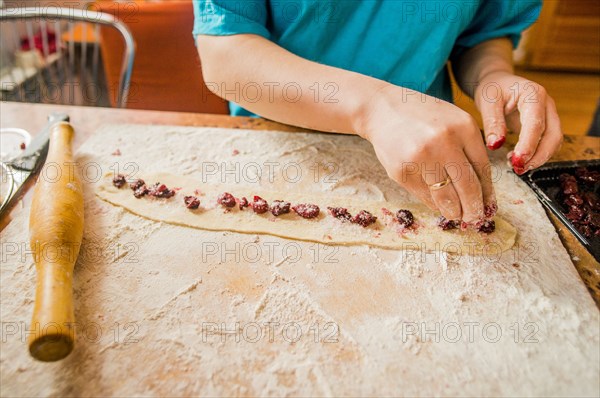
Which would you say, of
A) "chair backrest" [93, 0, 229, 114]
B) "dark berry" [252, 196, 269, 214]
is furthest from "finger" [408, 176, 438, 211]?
"chair backrest" [93, 0, 229, 114]

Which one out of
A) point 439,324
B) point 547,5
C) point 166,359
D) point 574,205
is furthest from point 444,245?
point 547,5

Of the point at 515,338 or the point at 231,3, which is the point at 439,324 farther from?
the point at 231,3

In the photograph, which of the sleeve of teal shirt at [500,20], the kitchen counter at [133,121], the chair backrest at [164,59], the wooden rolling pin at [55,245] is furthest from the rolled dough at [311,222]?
the chair backrest at [164,59]

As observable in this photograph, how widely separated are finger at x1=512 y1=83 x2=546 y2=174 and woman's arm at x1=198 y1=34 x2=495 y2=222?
15 centimetres

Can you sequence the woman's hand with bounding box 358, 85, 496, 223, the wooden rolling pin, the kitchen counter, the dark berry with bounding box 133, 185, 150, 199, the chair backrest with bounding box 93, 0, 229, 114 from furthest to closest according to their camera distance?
the chair backrest with bounding box 93, 0, 229, 114
the kitchen counter
the dark berry with bounding box 133, 185, 150, 199
the woman's hand with bounding box 358, 85, 496, 223
the wooden rolling pin

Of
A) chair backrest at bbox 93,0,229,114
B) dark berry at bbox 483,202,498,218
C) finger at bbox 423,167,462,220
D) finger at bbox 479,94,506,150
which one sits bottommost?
chair backrest at bbox 93,0,229,114

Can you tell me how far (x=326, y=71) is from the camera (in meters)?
1.02

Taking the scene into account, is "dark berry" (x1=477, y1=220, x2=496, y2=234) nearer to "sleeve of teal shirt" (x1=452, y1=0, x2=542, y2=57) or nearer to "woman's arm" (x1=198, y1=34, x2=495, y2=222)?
"woman's arm" (x1=198, y1=34, x2=495, y2=222)

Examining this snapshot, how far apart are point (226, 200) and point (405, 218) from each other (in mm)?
436

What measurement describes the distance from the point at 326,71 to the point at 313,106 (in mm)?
88

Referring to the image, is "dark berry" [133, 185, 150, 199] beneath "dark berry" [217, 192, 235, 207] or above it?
beneath

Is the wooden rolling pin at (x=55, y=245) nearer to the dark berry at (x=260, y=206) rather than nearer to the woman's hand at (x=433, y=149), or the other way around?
the dark berry at (x=260, y=206)

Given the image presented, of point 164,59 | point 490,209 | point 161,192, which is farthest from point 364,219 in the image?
point 164,59

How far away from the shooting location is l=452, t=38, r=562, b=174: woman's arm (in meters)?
1.01
